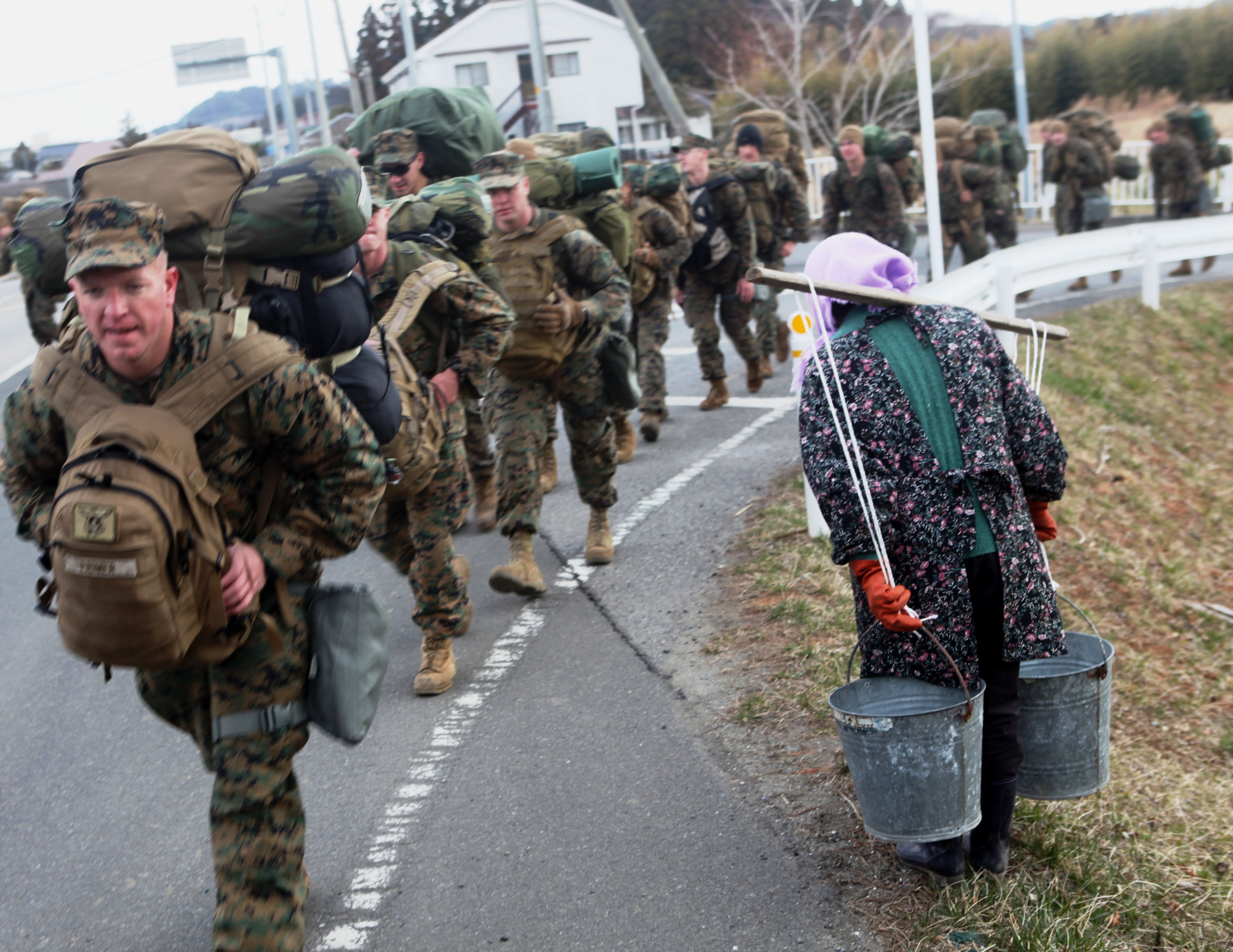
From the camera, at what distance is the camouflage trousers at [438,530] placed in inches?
209

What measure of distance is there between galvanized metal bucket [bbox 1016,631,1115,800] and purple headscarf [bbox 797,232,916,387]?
1.22 m

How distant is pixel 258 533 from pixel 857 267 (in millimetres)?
1792

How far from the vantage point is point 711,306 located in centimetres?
1062

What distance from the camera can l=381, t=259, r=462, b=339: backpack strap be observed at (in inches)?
206

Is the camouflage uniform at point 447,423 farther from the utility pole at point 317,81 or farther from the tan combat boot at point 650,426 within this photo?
the utility pole at point 317,81

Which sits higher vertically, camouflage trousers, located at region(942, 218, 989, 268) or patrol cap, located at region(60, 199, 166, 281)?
patrol cap, located at region(60, 199, 166, 281)

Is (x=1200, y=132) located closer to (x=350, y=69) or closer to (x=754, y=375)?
(x=754, y=375)

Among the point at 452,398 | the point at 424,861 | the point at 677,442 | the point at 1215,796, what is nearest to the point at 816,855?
the point at 424,861

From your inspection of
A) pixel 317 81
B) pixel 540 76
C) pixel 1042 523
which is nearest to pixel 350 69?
pixel 317 81

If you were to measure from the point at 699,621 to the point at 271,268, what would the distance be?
130 inches

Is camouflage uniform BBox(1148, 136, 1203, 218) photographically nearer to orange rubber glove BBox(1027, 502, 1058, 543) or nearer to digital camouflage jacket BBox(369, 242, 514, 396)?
digital camouflage jacket BBox(369, 242, 514, 396)

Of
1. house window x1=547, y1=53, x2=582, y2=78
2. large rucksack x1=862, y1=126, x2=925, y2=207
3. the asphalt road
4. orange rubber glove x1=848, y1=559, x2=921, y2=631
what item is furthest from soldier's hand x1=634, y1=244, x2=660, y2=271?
house window x1=547, y1=53, x2=582, y2=78

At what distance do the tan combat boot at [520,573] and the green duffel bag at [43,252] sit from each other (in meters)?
3.18

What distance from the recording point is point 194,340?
9.55 ft
